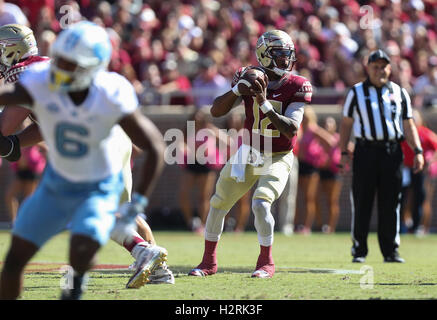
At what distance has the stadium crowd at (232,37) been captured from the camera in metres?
14.1

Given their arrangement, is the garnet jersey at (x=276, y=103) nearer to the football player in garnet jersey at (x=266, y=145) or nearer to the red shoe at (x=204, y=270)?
the football player in garnet jersey at (x=266, y=145)

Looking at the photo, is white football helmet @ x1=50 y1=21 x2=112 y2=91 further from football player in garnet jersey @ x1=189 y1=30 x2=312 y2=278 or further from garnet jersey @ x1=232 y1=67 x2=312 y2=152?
garnet jersey @ x1=232 y1=67 x2=312 y2=152

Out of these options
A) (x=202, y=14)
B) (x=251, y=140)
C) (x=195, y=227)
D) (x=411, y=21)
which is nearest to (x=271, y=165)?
(x=251, y=140)

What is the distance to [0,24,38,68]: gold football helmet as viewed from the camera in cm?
654

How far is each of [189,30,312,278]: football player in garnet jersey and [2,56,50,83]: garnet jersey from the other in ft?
4.64

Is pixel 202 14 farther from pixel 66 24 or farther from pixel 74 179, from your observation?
pixel 74 179

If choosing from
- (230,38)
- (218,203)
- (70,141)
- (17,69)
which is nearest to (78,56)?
(70,141)

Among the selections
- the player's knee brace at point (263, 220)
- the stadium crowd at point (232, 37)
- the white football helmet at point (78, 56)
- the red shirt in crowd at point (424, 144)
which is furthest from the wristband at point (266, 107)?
the stadium crowd at point (232, 37)

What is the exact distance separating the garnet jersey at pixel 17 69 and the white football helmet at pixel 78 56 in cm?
201

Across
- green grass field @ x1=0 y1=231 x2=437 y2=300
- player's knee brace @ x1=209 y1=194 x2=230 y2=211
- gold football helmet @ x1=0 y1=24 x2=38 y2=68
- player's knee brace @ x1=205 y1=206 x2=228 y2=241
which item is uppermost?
gold football helmet @ x1=0 y1=24 x2=38 y2=68

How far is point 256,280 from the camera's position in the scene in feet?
21.0

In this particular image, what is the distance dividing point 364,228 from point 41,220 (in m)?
4.89

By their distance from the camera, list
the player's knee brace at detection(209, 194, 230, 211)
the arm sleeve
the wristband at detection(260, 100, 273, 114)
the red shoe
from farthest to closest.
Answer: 1. the arm sleeve
2. the player's knee brace at detection(209, 194, 230, 211)
3. the red shoe
4. the wristband at detection(260, 100, 273, 114)

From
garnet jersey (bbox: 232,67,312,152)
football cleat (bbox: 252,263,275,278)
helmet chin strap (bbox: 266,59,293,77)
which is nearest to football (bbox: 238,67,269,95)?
garnet jersey (bbox: 232,67,312,152)
